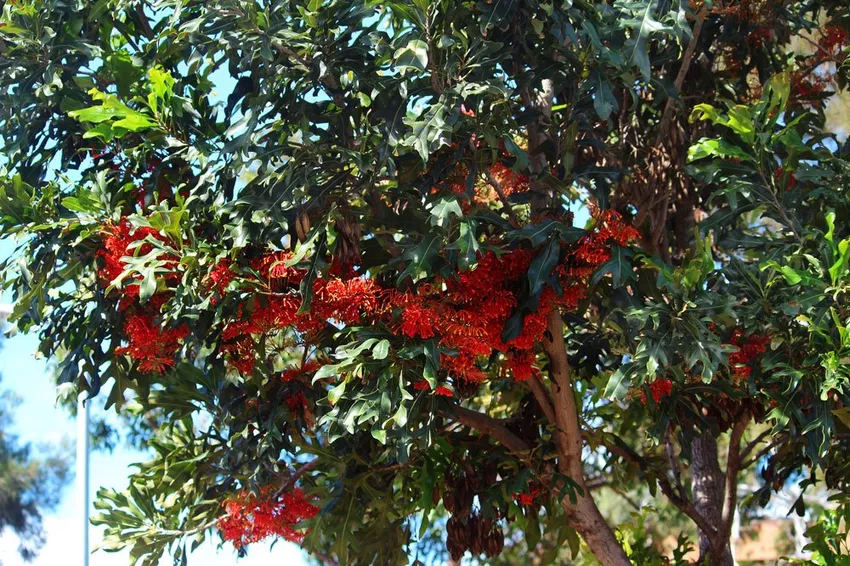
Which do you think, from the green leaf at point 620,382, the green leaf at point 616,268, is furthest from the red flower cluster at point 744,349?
the green leaf at point 616,268

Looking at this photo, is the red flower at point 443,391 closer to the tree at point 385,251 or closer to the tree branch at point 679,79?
the tree at point 385,251

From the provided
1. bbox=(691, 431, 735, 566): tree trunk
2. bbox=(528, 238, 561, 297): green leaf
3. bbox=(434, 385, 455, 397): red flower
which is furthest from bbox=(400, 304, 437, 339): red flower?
bbox=(691, 431, 735, 566): tree trunk

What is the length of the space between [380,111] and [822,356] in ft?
6.01

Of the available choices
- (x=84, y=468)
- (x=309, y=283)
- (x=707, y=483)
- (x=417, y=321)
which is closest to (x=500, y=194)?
(x=417, y=321)

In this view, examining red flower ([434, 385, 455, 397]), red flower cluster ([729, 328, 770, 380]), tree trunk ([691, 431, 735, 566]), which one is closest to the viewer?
red flower ([434, 385, 455, 397])

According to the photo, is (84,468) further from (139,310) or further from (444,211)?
(444,211)

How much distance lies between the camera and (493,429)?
15.8 ft

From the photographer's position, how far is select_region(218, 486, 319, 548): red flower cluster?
15.0ft

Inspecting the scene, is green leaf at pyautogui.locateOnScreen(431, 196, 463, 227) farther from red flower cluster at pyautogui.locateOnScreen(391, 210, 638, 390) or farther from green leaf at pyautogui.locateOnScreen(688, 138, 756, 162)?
green leaf at pyautogui.locateOnScreen(688, 138, 756, 162)

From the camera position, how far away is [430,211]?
375cm

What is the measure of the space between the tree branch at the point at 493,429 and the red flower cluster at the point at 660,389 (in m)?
0.71

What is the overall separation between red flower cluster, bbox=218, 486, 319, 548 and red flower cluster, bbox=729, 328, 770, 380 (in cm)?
201

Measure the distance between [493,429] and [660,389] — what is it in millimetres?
866

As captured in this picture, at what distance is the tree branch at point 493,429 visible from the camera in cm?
471
